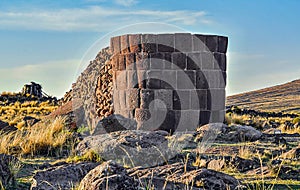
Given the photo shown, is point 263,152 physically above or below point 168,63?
below

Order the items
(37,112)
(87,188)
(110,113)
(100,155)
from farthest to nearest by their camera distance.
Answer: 1. (37,112)
2. (110,113)
3. (100,155)
4. (87,188)

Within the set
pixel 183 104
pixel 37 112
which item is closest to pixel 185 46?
pixel 183 104

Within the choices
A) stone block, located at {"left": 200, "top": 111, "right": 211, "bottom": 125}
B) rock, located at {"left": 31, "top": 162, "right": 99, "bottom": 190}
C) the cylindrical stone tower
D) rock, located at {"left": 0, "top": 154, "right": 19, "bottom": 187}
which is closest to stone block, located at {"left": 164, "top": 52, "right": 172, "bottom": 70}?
the cylindrical stone tower

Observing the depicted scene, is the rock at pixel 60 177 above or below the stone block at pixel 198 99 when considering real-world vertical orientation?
below

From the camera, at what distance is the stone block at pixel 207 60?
13961 mm

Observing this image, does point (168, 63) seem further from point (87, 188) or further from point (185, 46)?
point (87, 188)

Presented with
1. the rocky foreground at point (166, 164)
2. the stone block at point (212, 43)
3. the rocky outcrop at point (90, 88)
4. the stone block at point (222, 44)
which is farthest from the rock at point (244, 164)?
the rocky outcrop at point (90, 88)

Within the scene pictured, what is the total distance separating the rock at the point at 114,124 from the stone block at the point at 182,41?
2210mm

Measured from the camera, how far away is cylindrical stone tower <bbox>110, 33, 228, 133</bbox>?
542 inches

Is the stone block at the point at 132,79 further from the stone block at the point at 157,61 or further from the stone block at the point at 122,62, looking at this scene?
the stone block at the point at 157,61

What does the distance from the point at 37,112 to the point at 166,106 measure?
1812cm

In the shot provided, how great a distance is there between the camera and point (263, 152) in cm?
1000

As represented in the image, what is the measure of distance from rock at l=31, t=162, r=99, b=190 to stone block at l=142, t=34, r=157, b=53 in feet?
26.4

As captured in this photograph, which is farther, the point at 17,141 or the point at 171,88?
the point at 171,88
